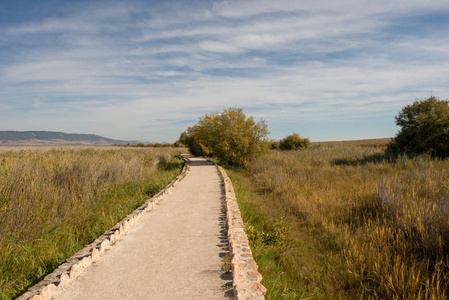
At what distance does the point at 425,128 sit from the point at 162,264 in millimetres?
19545

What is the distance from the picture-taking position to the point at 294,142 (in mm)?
40594

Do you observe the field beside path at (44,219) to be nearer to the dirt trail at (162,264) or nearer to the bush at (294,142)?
the dirt trail at (162,264)

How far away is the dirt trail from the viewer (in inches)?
144

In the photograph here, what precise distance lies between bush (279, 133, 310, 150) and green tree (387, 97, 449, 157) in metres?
20.4

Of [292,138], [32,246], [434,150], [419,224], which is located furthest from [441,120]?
[292,138]

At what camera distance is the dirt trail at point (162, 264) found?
3650mm

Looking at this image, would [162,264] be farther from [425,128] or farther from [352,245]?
[425,128]

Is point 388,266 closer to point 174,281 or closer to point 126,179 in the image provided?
point 174,281

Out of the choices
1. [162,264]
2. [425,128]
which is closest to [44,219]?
[162,264]

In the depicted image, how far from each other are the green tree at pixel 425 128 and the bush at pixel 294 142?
20377 mm

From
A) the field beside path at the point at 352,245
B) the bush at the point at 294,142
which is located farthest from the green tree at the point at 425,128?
the bush at the point at 294,142

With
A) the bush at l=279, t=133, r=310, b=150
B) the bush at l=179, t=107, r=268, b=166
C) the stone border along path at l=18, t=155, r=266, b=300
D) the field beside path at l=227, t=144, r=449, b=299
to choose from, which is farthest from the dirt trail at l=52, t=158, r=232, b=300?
the bush at l=279, t=133, r=310, b=150

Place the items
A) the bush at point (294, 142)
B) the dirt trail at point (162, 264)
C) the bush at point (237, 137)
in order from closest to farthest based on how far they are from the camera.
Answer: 1. the dirt trail at point (162, 264)
2. the bush at point (237, 137)
3. the bush at point (294, 142)

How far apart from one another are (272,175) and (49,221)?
9853 millimetres
